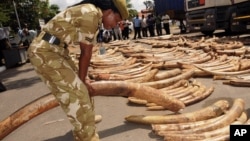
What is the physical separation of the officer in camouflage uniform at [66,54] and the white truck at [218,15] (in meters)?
11.3

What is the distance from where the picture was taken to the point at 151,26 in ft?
82.9

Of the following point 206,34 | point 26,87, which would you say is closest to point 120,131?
point 26,87

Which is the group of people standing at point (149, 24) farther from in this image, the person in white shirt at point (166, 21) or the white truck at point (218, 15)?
the white truck at point (218, 15)

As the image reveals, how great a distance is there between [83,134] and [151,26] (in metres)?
22.3

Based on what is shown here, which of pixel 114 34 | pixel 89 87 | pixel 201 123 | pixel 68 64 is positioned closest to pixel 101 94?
pixel 89 87

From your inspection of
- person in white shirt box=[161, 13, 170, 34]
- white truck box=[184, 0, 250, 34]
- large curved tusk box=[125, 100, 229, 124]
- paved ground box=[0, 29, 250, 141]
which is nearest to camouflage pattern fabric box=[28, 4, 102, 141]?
paved ground box=[0, 29, 250, 141]

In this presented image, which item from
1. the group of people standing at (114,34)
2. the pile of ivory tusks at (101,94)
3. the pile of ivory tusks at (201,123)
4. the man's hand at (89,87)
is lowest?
the group of people standing at (114,34)

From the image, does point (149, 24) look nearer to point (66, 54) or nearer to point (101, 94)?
point (101, 94)

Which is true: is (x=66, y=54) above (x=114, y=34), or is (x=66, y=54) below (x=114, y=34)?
above

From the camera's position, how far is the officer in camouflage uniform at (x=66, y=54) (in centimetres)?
328

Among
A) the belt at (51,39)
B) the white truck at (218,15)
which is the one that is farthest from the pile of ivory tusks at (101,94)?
the white truck at (218,15)

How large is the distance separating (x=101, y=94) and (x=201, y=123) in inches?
53.9

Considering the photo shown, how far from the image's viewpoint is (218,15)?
16.2 m

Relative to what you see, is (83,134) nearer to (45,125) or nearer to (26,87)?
(45,125)
